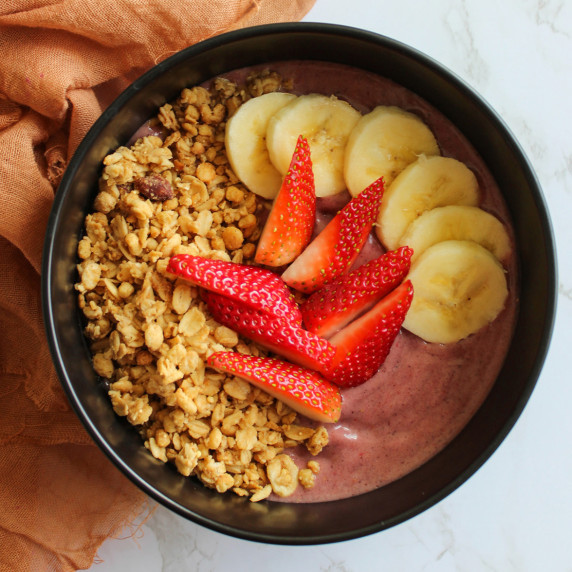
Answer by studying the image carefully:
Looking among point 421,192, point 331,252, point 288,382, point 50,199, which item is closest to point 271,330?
point 288,382

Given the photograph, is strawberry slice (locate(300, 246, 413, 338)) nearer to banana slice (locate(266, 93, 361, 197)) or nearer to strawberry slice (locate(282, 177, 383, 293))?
strawberry slice (locate(282, 177, 383, 293))

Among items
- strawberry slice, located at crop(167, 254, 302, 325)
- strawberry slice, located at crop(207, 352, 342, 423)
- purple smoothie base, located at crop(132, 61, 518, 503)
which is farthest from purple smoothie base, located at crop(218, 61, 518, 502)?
strawberry slice, located at crop(167, 254, 302, 325)

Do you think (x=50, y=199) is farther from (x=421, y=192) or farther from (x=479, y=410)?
(x=479, y=410)

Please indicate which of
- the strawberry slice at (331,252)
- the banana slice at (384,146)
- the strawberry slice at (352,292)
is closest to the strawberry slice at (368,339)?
the strawberry slice at (352,292)

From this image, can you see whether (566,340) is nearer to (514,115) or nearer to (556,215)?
(556,215)

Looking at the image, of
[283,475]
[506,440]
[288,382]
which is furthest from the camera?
[506,440]

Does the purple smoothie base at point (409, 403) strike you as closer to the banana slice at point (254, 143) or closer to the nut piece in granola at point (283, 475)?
the nut piece in granola at point (283, 475)
